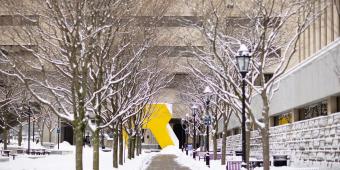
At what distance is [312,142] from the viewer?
27.2 meters

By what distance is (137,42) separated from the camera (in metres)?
25.7

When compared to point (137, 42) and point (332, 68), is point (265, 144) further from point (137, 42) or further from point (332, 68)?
point (137, 42)

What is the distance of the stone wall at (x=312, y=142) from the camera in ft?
78.2

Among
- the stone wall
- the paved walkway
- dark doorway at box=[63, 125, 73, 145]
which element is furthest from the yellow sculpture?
the stone wall

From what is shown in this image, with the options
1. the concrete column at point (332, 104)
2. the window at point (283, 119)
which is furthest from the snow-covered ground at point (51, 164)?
the concrete column at point (332, 104)

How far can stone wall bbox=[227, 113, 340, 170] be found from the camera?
2384 centimetres

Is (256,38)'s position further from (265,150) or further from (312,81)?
(312,81)

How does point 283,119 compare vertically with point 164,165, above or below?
above

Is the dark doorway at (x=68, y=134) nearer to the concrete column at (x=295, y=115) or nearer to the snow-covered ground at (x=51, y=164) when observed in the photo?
the snow-covered ground at (x=51, y=164)

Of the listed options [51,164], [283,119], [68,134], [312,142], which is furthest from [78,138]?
[68,134]


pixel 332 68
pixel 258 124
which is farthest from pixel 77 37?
pixel 332 68

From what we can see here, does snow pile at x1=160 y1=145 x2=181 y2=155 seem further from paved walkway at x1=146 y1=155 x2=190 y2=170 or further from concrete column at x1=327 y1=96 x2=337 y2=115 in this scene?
concrete column at x1=327 y1=96 x2=337 y2=115

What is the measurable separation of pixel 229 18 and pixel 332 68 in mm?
5591

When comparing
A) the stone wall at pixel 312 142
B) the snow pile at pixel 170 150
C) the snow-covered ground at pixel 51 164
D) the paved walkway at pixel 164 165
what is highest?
the stone wall at pixel 312 142
